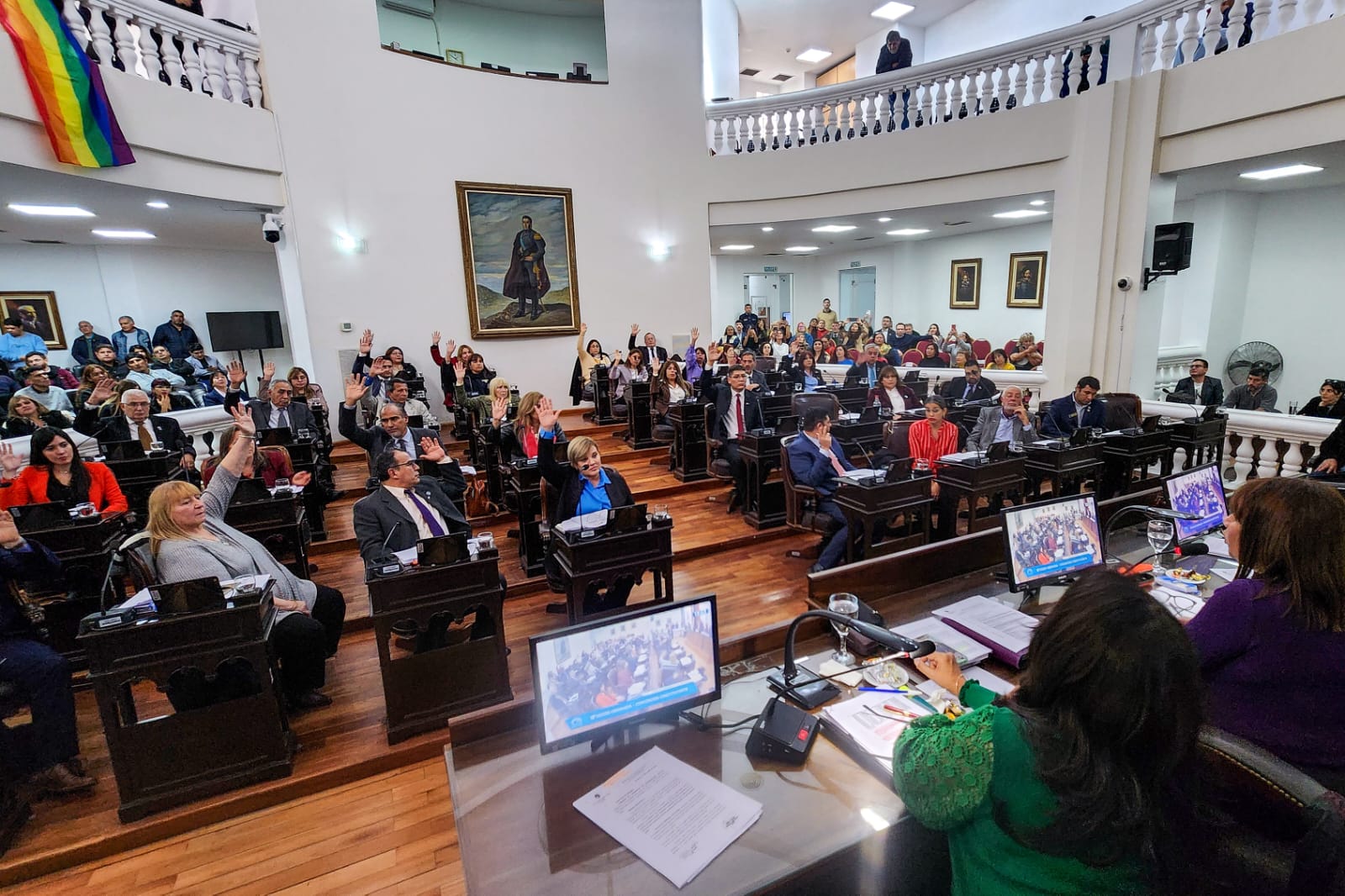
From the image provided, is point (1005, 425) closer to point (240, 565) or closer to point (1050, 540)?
point (1050, 540)

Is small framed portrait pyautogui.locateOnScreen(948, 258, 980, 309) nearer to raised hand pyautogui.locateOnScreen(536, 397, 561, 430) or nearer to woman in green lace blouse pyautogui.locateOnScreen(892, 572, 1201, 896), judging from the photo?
raised hand pyautogui.locateOnScreen(536, 397, 561, 430)

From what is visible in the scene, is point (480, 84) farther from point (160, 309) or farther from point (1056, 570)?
point (1056, 570)

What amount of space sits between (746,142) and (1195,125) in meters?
5.45

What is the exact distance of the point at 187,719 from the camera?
99.8 inches

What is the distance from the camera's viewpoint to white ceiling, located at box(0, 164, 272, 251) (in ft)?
18.3

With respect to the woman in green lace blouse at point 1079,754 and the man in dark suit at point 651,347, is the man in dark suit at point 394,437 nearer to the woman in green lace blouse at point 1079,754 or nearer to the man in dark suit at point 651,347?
the woman in green lace blouse at point 1079,754

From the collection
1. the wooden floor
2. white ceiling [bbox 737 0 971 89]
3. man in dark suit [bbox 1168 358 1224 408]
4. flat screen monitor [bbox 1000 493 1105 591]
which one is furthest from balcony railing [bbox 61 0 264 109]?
man in dark suit [bbox 1168 358 1224 408]

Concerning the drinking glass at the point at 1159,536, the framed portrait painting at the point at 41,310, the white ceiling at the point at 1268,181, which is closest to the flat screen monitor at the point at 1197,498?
the drinking glass at the point at 1159,536

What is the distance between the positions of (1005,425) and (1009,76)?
200 inches

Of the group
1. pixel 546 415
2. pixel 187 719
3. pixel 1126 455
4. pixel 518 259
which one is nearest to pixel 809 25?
pixel 518 259

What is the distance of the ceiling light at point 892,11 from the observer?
34.0ft

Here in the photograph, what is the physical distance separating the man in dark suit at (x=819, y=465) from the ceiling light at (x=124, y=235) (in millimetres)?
9262

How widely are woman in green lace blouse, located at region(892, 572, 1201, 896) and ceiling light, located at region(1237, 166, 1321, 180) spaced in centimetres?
825

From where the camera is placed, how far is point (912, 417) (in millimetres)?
5766
